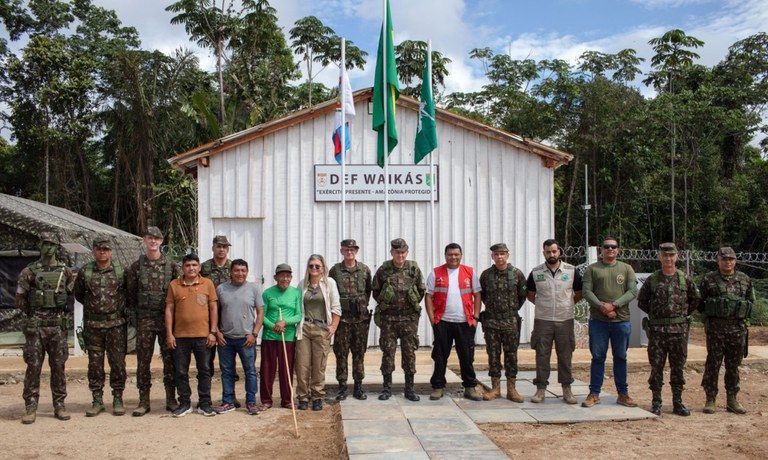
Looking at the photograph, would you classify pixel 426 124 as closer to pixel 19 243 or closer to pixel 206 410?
pixel 206 410

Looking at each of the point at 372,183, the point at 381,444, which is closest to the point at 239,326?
the point at 381,444

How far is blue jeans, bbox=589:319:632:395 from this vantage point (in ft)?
23.0

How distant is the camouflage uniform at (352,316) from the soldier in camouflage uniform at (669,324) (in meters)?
3.08

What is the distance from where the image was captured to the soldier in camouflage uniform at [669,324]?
689cm

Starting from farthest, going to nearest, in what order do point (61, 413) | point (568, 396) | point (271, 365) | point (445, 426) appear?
point (568, 396)
point (271, 365)
point (61, 413)
point (445, 426)

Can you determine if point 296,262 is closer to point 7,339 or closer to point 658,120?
point 7,339

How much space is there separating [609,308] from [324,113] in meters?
5.45

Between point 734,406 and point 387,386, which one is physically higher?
point 387,386

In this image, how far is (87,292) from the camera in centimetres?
678

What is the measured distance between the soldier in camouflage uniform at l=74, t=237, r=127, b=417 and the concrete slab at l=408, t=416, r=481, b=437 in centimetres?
313

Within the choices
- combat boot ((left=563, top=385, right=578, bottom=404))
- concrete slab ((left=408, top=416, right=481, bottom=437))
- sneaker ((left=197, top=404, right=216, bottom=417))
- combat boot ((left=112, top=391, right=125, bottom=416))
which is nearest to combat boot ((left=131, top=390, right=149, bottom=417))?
combat boot ((left=112, top=391, right=125, bottom=416))

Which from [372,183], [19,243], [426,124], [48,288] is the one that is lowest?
[48,288]

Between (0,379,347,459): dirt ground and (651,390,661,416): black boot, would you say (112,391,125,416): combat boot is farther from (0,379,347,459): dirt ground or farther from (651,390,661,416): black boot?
(651,390,661,416): black boot

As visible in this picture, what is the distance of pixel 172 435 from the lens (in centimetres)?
609
